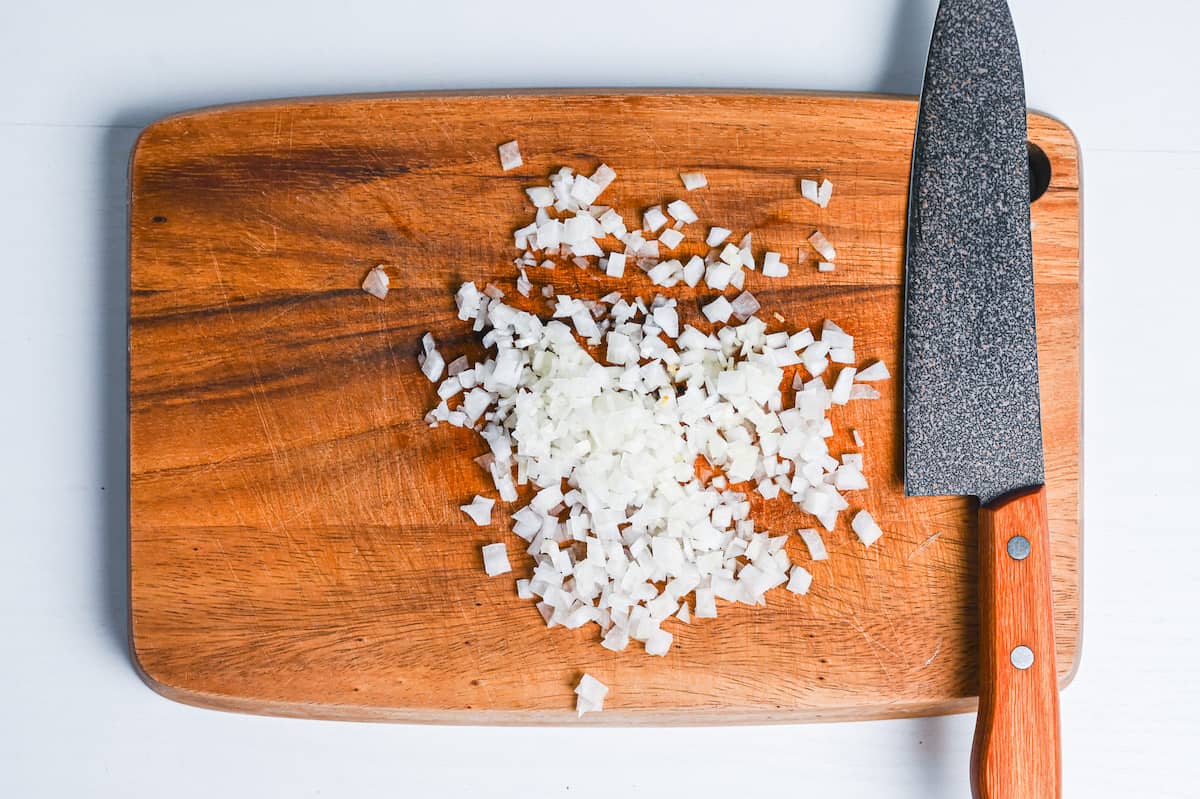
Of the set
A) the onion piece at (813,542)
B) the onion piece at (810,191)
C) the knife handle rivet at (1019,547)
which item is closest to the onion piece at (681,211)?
the onion piece at (810,191)

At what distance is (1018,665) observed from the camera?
0.85 metres

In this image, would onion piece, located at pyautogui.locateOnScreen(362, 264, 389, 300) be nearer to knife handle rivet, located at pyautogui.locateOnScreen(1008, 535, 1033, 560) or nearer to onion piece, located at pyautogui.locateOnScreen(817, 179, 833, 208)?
onion piece, located at pyautogui.locateOnScreen(817, 179, 833, 208)

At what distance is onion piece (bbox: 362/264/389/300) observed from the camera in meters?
0.89

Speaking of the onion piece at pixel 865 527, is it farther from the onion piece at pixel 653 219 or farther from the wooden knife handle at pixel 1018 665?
the onion piece at pixel 653 219

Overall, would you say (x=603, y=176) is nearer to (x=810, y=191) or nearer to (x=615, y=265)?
(x=615, y=265)

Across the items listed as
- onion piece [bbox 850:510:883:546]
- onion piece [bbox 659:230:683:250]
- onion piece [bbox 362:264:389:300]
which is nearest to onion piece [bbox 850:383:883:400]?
onion piece [bbox 850:510:883:546]

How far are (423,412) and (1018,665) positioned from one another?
0.74m

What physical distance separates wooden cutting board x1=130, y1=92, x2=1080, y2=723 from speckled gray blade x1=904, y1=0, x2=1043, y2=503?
0.04 m

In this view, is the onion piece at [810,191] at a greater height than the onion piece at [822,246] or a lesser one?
greater

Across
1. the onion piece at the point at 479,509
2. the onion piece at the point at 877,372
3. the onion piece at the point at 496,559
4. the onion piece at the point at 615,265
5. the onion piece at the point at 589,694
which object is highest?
the onion piece at the point at 615,265

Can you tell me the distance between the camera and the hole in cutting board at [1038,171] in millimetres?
899

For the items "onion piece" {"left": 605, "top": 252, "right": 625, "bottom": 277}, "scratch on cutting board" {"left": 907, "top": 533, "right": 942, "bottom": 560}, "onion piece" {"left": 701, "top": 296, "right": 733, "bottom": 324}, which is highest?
"onion piece" {"left": 605, "top": 252, "right": 625, "bottom": 277}

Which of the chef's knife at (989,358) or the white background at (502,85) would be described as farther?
the white background at (502,85)
